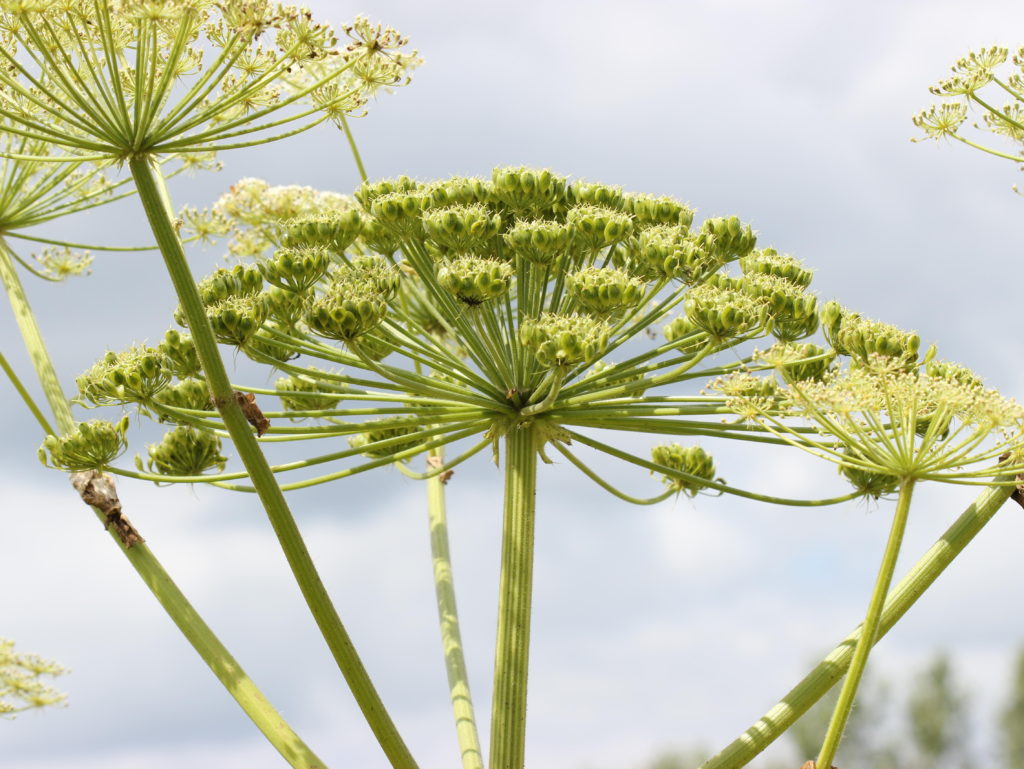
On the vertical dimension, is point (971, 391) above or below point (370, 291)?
below

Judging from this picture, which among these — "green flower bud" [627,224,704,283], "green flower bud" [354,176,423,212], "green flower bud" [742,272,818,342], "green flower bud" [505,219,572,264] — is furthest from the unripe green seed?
"green flower bud" [742,272,818,342]

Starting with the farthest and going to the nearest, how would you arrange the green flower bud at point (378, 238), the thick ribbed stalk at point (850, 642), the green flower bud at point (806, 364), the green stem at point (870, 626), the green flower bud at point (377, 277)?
the green flower bud at point (378, 238)
the green flower bud at point (806, 364)
the green flower bud at point (377, 277)
the thick ribbed stalk at point (850, 642)
the green stem at point (870, 626)

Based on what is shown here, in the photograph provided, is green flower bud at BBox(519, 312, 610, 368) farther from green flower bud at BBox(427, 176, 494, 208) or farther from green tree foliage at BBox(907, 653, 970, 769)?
green tree foliage at BBox(907, 653, 970, 769)

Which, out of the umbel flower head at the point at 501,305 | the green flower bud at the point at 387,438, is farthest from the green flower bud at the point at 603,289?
the green flower bud at the point at 387,438

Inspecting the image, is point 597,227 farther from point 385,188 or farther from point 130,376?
point 130,376

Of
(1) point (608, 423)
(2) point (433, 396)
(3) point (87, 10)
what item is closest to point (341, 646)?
(2) point (433, 396)

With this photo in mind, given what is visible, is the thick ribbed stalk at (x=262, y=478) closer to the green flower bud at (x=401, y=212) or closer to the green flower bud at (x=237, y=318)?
the green flower bud at (x=237, y=318)

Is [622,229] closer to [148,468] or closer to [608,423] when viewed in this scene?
[608,423]
